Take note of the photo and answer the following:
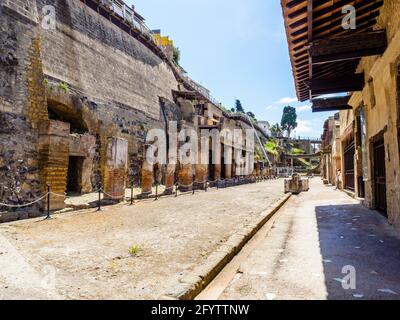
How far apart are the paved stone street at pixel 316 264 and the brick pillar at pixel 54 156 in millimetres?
5912

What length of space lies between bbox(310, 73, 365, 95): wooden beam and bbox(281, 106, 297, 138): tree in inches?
2922

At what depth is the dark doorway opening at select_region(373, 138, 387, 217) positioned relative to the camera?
24.4 ft

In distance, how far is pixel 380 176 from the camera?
304 inches

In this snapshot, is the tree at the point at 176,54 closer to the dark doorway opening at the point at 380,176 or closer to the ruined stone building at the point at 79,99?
the ruined stone building at the point at 79,99

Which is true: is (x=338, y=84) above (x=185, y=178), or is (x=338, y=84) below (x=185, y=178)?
above

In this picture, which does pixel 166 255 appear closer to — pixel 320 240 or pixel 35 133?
pixel 320 240

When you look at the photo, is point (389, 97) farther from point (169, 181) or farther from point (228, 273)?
point (169, 181)

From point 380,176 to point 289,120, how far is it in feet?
248

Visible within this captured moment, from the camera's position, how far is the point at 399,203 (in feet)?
18.6

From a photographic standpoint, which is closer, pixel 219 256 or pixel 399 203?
pixel 219 256

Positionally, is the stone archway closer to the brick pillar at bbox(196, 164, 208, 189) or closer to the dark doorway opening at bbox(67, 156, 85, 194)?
the dark doorway opening at bbox(67, 156, 85, 194)

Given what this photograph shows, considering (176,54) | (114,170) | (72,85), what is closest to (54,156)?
(114,170)
